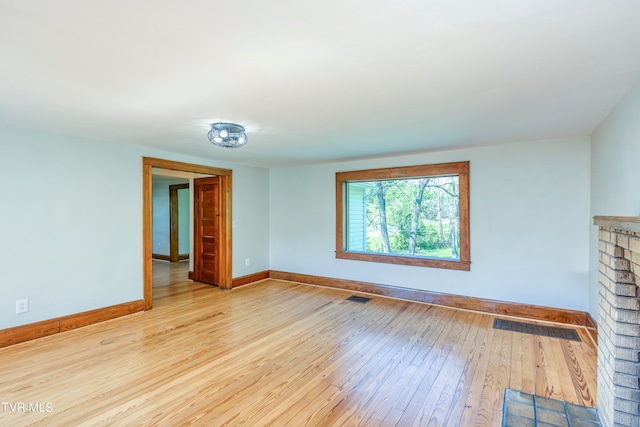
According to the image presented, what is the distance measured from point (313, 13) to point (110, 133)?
3.10m

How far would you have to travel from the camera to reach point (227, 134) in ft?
9.96

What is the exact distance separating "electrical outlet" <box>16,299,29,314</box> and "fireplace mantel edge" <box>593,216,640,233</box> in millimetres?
4954

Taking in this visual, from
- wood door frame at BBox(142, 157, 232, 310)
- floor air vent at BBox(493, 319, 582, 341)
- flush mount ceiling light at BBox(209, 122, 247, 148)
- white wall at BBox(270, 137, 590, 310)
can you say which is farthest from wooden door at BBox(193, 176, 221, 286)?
floor air vent at BBox(493, 319, 582, 341)

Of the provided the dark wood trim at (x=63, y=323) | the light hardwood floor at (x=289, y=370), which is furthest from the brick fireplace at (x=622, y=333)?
the dark wood trim at (x=63, y=323)

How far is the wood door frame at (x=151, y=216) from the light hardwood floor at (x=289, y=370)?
572mm

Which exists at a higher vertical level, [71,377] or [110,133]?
[110,133]

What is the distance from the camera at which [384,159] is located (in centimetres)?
499

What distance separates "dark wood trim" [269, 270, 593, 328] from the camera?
3.71 m

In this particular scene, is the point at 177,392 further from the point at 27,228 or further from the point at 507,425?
the point at 27,228

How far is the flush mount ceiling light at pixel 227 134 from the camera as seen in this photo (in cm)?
304

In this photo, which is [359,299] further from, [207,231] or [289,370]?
[207,231]

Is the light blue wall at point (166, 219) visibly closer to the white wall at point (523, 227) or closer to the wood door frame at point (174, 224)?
the wood door frame at point (174, 224)

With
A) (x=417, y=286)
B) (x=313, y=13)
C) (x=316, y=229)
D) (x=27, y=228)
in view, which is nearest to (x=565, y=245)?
(x=417, y=286)

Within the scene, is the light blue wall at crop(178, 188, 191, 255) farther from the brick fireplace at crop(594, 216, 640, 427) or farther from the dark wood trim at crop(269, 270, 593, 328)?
the brick fireplace at crop(594, 216, 640, 427)
